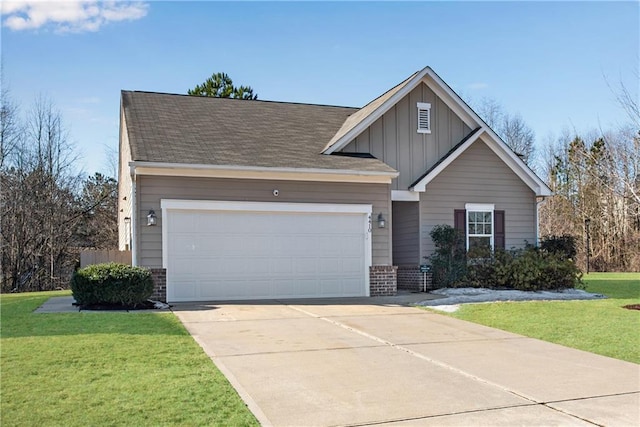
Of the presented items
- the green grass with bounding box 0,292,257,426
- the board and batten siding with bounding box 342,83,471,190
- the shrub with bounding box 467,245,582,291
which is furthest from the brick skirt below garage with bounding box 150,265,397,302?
the green grass with bounding box 0,292,257,426

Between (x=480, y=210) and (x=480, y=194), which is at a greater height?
(x=480, y=194)

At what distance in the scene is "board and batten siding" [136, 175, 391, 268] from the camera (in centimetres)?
1358

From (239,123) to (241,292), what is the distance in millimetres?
5881

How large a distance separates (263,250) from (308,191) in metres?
1.90

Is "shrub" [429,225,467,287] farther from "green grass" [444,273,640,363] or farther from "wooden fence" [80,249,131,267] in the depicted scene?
"wooden fence" [80,249,131,267]

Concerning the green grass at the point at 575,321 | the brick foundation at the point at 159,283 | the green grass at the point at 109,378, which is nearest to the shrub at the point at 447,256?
the green grass at the point at 575,321

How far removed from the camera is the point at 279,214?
1481 cm

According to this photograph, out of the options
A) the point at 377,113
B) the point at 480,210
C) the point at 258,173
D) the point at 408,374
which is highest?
the point at 377,113

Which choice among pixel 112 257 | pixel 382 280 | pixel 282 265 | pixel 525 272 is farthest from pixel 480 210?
pixel 112 257

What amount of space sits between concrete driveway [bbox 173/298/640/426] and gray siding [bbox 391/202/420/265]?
6426 mm

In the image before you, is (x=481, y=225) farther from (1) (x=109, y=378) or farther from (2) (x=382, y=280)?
(1) (x=109, y=378)

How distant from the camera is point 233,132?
16969mm

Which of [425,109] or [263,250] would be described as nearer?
[263,250]

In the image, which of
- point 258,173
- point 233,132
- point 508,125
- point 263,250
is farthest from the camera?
point 508,125
